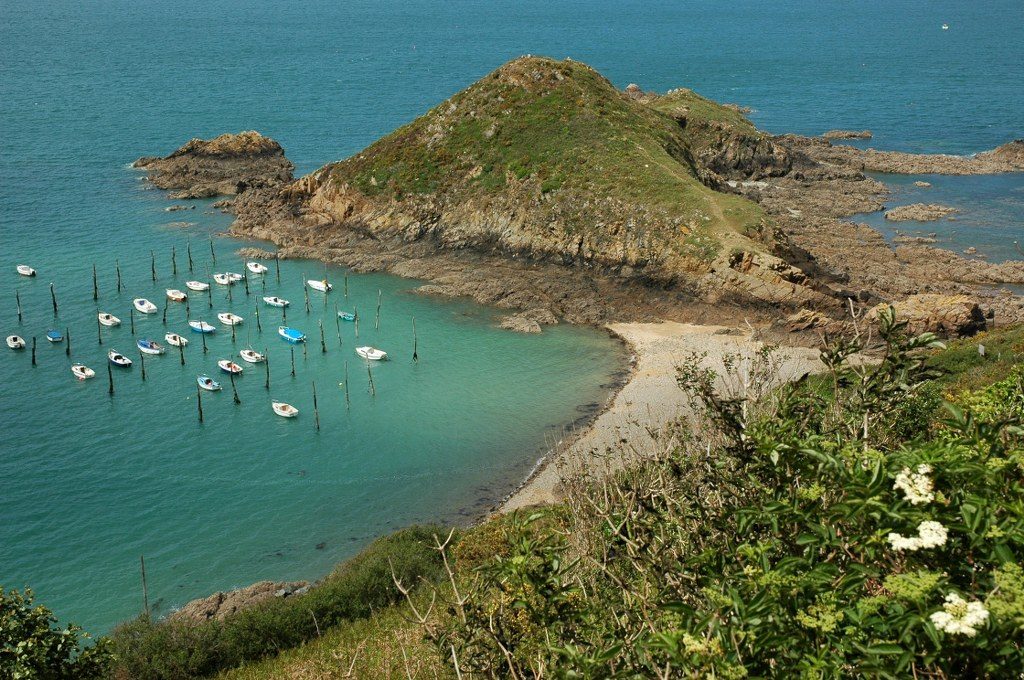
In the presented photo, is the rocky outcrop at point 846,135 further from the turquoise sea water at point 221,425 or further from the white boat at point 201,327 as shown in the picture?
the white boat at point 201,327

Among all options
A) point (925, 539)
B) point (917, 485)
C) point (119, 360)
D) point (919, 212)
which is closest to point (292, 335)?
point (119, 360)

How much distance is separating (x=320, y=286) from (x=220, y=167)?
4599cm

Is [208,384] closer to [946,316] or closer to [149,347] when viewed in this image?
[149,347]

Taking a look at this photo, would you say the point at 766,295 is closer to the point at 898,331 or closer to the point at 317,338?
the point at 317,338

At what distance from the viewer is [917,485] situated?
10891mm

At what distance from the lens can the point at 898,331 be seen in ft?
53.4

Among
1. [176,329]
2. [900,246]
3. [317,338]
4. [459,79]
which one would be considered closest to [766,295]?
[900,246]

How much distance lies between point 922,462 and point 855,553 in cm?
183

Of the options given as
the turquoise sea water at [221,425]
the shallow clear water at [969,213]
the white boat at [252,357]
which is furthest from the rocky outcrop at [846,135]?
the white boat at [252,357]

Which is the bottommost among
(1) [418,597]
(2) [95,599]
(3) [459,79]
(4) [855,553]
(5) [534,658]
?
(2) [95,599]

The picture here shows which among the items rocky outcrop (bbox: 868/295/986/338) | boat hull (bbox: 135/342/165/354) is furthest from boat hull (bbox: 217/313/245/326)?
rocky outcrop (bbox: 868/295/986/338)

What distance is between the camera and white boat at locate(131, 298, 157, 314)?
2719 inches

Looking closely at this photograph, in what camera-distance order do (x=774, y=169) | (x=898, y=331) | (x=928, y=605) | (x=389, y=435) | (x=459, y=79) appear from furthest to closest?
(x=459, y=79) < (x=774, y=169) < (x=389, y=435) < (x=898, y=331) < (x=928, y=605)

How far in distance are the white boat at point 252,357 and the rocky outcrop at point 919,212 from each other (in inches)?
2597
